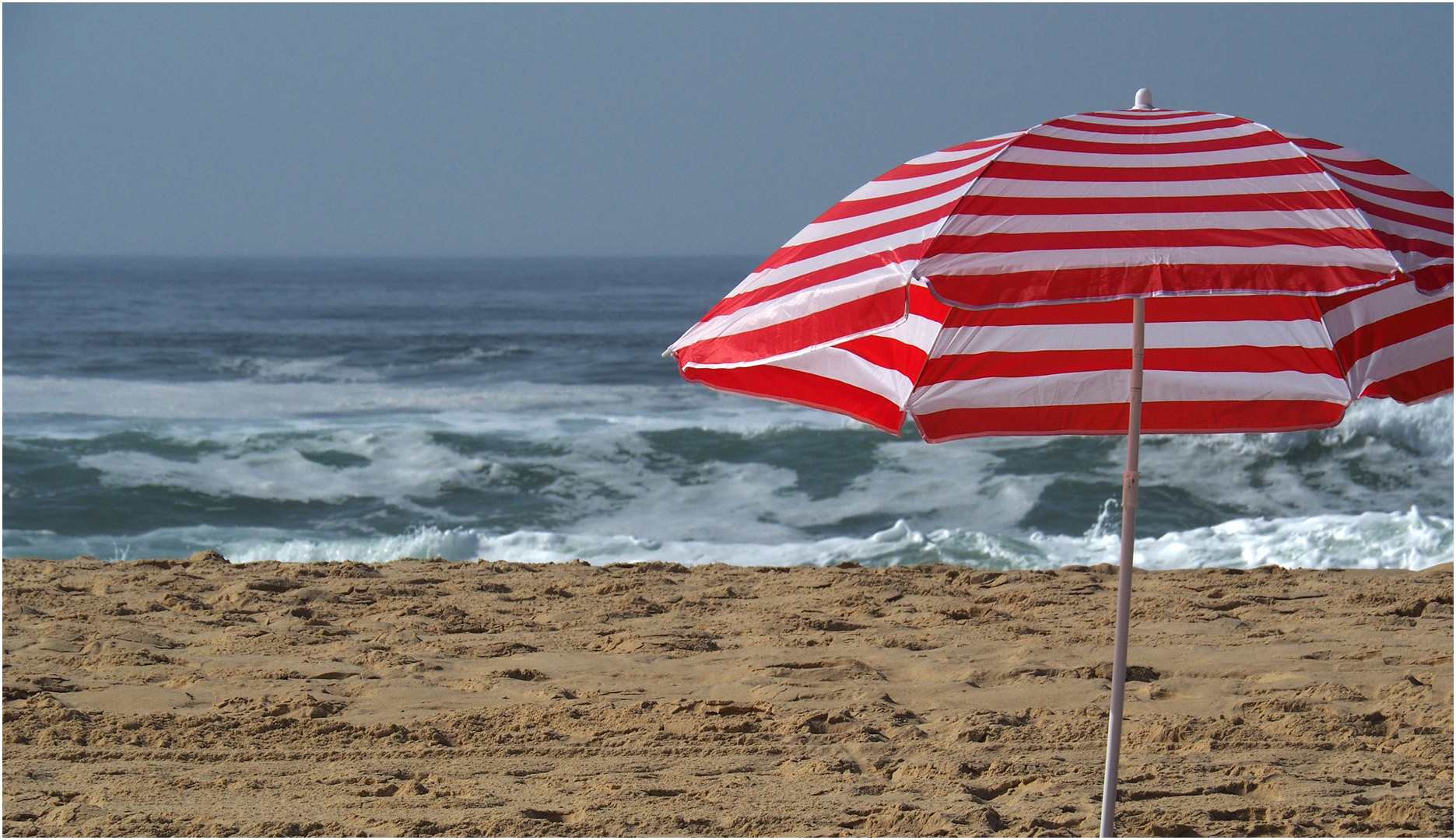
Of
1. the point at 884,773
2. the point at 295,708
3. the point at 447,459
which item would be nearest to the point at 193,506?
the point at 447,459

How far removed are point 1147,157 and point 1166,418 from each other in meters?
1.10

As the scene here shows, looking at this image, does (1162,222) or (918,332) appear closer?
(1162,222)

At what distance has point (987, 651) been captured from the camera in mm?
4957

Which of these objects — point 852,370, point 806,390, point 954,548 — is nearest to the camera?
point 806,390

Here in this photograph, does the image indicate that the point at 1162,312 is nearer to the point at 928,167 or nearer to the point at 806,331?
the point at 928,167

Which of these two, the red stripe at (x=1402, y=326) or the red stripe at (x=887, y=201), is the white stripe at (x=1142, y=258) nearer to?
the red stripe at (x=887, y=201)

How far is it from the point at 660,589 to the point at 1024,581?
207cm

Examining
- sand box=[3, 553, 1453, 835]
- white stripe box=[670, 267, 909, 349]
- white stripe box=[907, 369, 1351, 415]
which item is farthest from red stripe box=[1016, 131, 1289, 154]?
sand box=[3, 553, 1453, 835]

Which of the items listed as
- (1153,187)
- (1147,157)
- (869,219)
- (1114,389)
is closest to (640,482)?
(1114,389)

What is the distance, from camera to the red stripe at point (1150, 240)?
199 centimetres

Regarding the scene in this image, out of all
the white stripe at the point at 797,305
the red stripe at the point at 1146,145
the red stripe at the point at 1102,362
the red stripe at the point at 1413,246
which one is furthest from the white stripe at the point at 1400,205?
the white stripe at the point at 797,305

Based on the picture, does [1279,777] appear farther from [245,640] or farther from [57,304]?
[57,304]

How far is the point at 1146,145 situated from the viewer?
236cm

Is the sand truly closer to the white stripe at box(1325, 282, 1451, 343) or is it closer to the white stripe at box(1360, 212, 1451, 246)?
the white stripe at box(1325, 282, 1451, 343)
